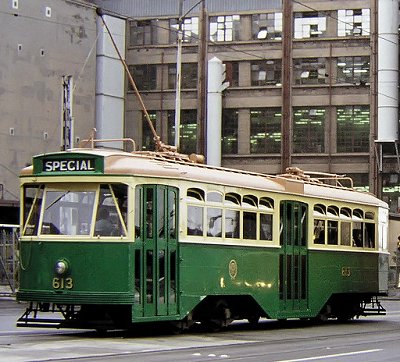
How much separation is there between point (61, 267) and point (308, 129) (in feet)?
175

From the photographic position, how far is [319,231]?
2580 centimetres

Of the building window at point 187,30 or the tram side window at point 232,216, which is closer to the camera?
the tram side window at point 232,216

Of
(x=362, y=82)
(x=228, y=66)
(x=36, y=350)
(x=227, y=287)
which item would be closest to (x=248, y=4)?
(x=228, y=66)

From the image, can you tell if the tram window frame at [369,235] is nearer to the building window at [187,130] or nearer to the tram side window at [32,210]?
the tram side window at [32,210]

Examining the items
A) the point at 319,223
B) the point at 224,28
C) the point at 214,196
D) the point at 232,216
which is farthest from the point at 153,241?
the point at 224,28

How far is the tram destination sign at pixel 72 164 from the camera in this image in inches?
798

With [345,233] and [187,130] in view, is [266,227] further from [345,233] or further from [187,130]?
[187,130]

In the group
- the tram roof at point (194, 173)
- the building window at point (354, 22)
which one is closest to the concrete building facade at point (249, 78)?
the building window at point (354, 22)

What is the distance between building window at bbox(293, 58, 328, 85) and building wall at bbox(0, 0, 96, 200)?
490 inches

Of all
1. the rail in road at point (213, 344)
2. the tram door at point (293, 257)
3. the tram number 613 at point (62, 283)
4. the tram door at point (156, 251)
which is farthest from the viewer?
the tram door at point (293, 257)

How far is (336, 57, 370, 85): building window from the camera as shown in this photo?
7131 centimetres

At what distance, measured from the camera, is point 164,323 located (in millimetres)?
22125

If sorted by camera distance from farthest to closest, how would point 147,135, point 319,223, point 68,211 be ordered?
point 147,135, point 319,223, point 68,211

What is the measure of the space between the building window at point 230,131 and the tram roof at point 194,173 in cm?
4674
